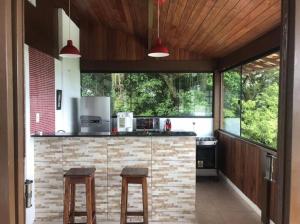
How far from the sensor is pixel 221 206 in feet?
14.0

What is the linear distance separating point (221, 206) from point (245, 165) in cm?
71

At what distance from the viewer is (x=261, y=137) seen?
12.8ft

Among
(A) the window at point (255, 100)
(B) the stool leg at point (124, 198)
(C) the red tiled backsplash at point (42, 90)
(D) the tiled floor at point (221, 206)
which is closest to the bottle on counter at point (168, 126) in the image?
(A) the window at point (255, 100)

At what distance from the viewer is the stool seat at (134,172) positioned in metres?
3.21

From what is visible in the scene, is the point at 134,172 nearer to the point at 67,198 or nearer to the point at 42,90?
the point at 67,198

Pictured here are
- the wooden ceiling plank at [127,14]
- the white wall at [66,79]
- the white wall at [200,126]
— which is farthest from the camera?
the white wall at [200,126]

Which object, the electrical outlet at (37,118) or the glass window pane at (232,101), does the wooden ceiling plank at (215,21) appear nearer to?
the glass window pane at (232,101)

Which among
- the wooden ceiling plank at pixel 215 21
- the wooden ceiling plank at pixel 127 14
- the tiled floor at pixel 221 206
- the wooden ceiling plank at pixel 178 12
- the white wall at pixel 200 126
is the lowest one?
the tiled floor at pixel 221 206

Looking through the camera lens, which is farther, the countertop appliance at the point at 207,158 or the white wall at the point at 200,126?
the white wall at the point at 200,126

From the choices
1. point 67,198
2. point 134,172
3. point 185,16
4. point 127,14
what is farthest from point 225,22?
point 67,198

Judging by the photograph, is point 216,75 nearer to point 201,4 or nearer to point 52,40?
point 201,4

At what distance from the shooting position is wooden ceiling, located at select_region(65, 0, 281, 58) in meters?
3.21

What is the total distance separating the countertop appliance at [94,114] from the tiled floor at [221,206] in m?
2.16

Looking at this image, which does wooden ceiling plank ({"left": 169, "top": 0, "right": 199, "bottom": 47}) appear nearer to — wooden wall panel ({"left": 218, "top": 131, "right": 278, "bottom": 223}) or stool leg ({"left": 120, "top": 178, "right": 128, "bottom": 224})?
wooden wall panel ({"left": 218, "top": 131, "right": 278, "bottom": 223})
